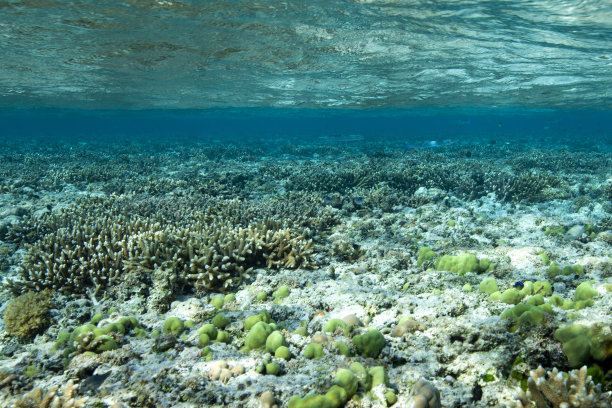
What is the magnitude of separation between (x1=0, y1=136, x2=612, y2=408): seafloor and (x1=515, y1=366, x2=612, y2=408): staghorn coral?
14mm

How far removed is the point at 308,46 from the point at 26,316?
1703cm

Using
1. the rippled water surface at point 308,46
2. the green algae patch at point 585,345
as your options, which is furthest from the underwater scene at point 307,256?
the rippled water surface at point 308,46

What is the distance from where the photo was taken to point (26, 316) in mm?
4742

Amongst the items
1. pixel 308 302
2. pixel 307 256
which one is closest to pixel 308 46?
pixel 307 256

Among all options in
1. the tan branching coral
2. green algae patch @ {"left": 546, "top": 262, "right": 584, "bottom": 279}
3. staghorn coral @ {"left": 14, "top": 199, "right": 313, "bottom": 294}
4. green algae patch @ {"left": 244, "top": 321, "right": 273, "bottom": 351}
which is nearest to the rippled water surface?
staghorn coral @ {"left": 14, "top": 199, "right": 313, "bottom": 294}

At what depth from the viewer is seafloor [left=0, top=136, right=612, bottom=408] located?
310 cm

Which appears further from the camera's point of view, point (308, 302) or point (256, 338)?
point (308, 302)

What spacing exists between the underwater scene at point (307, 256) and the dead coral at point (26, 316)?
0.03m

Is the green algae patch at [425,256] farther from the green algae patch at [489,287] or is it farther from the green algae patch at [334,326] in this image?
the green algae patch at [334,326]

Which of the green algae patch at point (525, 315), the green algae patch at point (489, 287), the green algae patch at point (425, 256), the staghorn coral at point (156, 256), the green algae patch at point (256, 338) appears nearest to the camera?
the green algae patch at point (525, 315)

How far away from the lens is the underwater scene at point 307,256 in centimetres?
317

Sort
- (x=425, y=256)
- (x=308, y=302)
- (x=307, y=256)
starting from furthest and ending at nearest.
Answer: (x=307, y=256) < (x=425, y=256) < (x=308, y=302)

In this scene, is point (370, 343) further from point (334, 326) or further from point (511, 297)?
point (511, 297)

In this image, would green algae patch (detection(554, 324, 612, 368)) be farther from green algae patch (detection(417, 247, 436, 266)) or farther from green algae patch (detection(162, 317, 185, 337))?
green algae patch (detection(162, 317, 185, 337))
